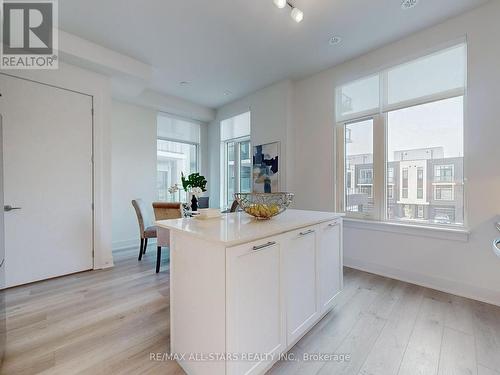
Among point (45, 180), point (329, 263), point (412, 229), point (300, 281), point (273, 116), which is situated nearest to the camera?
point (300, 281)

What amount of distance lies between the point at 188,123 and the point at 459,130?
495 cm

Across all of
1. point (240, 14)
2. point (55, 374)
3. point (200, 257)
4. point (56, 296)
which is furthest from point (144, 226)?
point (240, 14)

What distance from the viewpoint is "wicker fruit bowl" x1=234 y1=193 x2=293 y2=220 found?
178 cm

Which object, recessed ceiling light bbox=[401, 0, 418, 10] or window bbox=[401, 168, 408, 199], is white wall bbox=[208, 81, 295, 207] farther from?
recessed ceiling light bbox=[401, 0, 418, 10]

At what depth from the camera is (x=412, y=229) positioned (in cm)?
279

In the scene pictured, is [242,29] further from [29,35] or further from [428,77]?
[29,35]

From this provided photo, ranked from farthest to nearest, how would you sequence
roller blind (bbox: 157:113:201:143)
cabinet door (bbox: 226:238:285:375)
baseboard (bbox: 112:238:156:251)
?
roller blind (bbox: 157:113:201:143)
baseboard (bbox: 112:238:156:251)
cabinet door (bbox: 226:238:285:375)

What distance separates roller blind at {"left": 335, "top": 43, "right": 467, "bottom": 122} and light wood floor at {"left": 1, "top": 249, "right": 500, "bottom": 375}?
2.29 m

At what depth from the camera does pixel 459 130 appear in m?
2.53

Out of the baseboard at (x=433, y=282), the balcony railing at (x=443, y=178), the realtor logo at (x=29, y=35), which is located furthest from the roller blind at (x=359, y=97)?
the realtor logo at (x=29, y=35)

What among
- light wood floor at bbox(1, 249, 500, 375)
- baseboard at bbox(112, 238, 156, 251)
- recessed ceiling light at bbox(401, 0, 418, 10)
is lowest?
light wood floor at bbox(1, 249, 500, 375)

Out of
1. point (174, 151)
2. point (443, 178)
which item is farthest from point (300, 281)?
point (174, 151)

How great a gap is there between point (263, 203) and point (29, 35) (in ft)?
10.8

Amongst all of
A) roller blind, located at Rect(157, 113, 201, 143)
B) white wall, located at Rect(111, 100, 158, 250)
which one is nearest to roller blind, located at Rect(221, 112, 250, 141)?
roller blind, located at Rect(157, 113, 201, 143)
